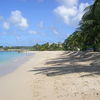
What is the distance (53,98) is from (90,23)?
30.3 metres

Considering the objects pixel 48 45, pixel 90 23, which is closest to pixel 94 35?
pixel 90 23

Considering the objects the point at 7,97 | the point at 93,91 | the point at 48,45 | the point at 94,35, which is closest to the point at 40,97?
the point at 7,97

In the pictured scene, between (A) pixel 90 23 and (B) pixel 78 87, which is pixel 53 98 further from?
(A) pixel 90 23

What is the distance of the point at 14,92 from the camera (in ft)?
36.0

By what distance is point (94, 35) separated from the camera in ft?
138

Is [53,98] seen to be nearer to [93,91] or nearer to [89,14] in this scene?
[93,91]

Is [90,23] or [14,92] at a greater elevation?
[90,23]

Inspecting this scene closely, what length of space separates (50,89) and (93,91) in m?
2.03

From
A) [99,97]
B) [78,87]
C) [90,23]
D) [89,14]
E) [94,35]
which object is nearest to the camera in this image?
[99,97]

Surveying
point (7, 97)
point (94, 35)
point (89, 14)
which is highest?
point (89, 14)

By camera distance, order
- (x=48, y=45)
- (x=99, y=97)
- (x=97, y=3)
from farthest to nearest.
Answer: (x=48, y=45)
(x=97, y=3)
(x=99, y=97)

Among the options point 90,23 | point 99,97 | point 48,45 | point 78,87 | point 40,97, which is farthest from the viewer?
point 48,45

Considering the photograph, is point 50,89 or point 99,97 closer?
point 99,97

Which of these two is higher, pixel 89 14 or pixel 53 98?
pixel 89 14
